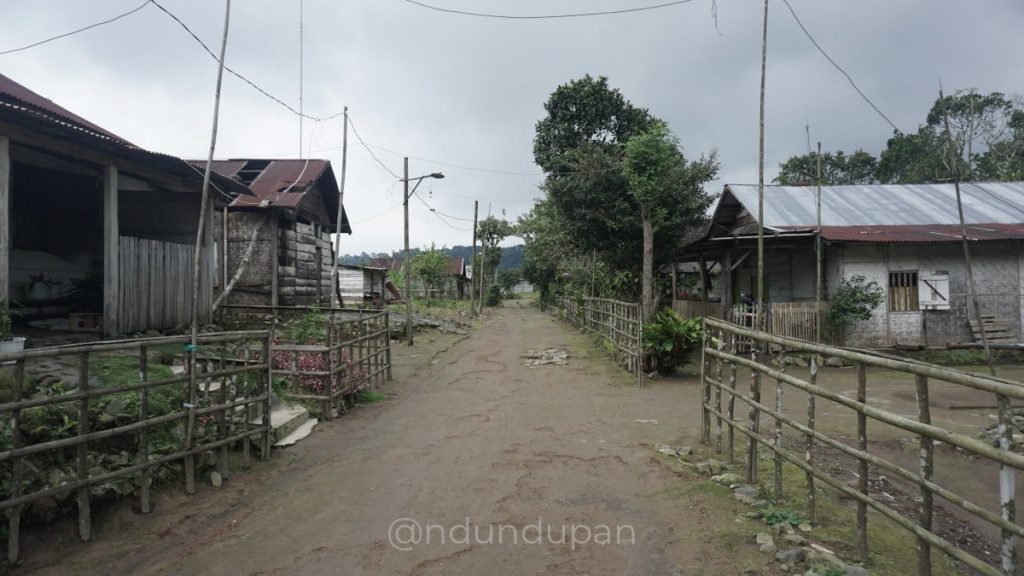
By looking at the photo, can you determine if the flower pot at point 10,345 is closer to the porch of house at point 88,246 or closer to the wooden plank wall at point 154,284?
the porch of house at point 88,246

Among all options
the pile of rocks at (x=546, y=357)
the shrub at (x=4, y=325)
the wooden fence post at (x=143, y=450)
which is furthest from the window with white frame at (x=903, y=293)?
the shrub at (x=4, y=325)

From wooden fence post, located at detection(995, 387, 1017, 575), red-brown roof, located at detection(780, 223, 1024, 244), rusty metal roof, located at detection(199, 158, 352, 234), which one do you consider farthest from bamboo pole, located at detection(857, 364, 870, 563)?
rusty metal roof, located at detection(199, 158, 352, 234)

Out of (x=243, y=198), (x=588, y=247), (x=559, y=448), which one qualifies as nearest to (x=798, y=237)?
(x=588, y=247)

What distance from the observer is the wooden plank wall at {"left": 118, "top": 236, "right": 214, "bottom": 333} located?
329 inches

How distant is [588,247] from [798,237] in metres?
6.31

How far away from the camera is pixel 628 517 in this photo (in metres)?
4.21

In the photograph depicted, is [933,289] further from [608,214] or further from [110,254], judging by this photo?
[110,254]

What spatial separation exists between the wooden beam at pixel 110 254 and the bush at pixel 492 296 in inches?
1430

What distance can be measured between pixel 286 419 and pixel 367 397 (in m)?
2.44

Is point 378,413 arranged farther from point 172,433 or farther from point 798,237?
point 798,237

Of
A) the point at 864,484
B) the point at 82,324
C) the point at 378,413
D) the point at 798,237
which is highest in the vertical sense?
the point at 798,237

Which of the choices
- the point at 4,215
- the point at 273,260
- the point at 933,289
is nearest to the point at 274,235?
the point at 273,260

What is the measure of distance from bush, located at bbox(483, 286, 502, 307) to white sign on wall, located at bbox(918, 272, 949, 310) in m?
32.8

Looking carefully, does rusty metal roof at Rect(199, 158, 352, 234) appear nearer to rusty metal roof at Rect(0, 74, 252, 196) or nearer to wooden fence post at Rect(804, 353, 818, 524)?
rusty metal roof at Rect(0, 74, 252, 196)
